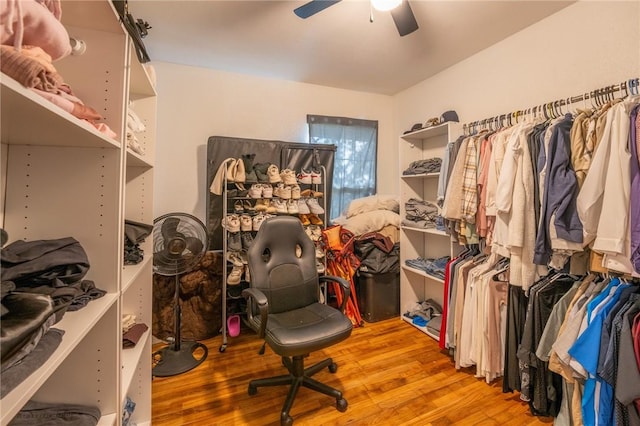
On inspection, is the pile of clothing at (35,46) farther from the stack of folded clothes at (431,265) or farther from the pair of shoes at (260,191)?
the stack of folded clothes at (431,265)

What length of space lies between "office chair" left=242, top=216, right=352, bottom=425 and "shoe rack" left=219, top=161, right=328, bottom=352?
0.56m

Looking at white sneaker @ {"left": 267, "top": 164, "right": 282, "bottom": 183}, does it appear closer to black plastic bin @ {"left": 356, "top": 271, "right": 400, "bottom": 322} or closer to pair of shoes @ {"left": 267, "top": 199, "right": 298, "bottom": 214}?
pair of shoes @ {"left": 267, "top": 199, "right": 298, "bottom": 214}

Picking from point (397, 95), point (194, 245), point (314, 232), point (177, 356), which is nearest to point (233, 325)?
point (177, 356)

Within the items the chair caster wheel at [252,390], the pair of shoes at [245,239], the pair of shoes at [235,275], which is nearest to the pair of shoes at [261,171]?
the pair of shoes at [245,239]

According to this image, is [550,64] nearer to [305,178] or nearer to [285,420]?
[305,178]

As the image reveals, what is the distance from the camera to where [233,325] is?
A: 102 inches

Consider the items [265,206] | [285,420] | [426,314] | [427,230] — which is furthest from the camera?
[426,314]

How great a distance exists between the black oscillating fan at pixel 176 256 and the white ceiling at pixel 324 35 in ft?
4.61

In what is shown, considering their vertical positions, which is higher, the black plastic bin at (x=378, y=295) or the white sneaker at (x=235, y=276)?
the white sneaker at (x=235, y=276)

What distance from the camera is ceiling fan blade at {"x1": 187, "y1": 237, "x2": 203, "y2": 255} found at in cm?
216

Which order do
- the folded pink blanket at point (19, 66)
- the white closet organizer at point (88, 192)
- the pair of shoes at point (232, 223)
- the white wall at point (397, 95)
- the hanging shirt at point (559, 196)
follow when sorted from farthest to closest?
the pair of shoes at point (232, 223), the white wall at point (397, 95), the hanging shirt at point (559, 196), the white closet organizer at point (88, 192), the folded pink blanket at point (19, 66)

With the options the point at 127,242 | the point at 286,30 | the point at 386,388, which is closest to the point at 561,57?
the point at 286,30

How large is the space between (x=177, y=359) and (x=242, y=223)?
44.1 inches

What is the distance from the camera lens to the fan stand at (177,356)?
207 cm
